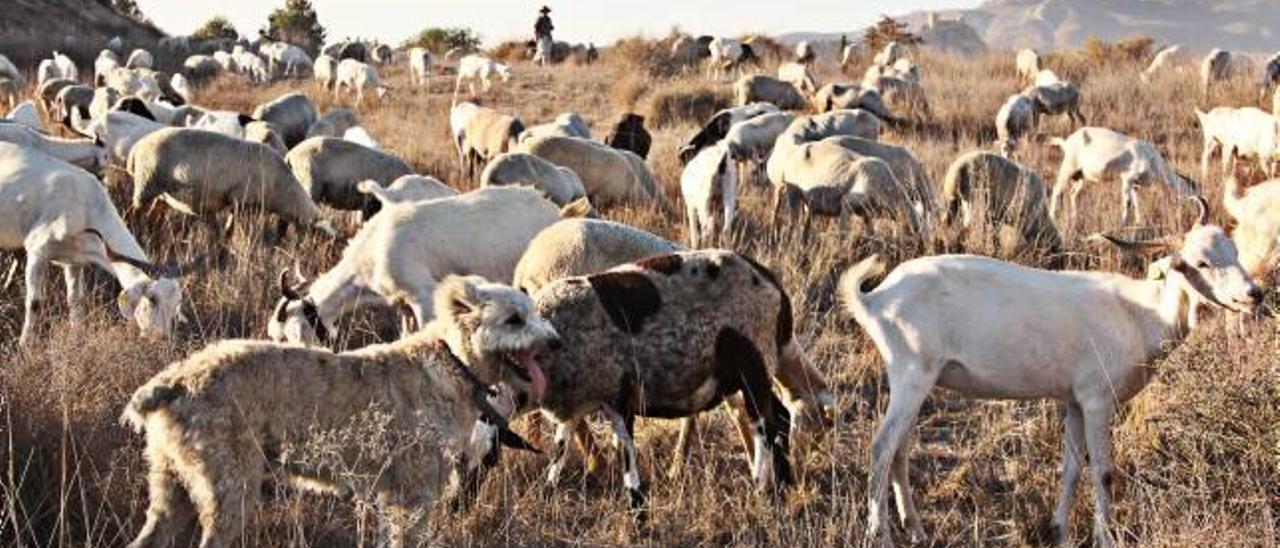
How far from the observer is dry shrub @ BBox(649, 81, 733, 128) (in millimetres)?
25219

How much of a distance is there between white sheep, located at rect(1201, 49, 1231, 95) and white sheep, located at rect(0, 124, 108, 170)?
2095 centimetres

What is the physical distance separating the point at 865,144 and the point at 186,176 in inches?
270

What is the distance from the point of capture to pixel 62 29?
42.8m

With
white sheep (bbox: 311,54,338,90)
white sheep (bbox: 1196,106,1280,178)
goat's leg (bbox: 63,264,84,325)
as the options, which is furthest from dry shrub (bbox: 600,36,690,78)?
goat's leg (bbox: 63,264,84,325)

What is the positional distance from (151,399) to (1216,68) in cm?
2669

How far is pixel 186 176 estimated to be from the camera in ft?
37.8

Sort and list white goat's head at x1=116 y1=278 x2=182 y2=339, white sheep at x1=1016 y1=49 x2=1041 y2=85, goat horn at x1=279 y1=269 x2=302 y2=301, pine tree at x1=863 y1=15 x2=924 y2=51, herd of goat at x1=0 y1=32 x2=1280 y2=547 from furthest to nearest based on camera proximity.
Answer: pine tree at x1=863 y1=15 x2=924 y2=51
white sheep at x1=1016 y1=49 x2=1041 y2=85
white goat's head at x1=116 y1=278 x2=182 y2=339
goat horn at x1=279 y1=269 x2=302 y2=301
herd of goat at x1=0 y1=32 x2=1280 y2=547

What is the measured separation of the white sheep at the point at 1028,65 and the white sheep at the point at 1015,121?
7624 mm

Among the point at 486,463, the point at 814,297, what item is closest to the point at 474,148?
the point at 814,297

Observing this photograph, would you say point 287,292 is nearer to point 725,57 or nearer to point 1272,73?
point 1272,73

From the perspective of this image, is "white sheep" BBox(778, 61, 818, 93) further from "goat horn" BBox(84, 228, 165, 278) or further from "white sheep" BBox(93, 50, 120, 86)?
"goat horn" BBox(84, 228, 165, 278)

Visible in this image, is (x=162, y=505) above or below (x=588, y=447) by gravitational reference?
above

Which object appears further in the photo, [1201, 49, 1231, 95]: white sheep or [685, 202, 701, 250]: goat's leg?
[1201, 49, 1231, 95]: white sheep

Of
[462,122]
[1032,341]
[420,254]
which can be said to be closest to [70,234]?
[420,254]
